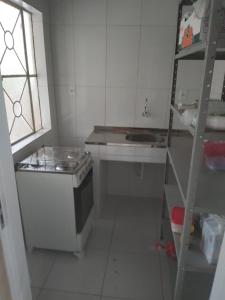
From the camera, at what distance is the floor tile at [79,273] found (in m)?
1.62

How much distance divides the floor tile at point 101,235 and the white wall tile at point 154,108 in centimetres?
112

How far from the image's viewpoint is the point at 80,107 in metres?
2.48

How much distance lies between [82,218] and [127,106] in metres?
1.27

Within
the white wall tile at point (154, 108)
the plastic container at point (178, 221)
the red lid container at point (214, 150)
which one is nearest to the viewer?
the plastic container at point (178, 221)

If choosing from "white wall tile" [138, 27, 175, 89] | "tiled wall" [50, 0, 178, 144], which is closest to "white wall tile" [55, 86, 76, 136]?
"tiled wall" [50, 0, 178, 144]

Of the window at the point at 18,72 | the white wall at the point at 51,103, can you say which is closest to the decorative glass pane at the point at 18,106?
the window at the point at 18,72

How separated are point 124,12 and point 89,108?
3.27 ft

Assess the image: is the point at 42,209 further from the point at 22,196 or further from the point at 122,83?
the point at 122,83

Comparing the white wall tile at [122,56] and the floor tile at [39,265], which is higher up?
the white wall tile at [122,56]

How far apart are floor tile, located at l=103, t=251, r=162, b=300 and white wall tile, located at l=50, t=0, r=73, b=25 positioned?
227 cm

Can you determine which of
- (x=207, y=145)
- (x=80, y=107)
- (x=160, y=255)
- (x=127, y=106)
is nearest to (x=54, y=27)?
(x=80, y=107)

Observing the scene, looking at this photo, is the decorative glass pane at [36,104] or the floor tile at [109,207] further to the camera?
the floor tile at [109,207]

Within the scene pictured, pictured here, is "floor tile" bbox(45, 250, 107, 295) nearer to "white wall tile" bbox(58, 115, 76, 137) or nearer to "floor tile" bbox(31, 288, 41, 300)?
"floor tile" bbox(31, 288, 41, 300)

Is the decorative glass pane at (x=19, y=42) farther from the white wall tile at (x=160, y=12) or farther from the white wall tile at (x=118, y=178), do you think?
the white wall tile at (x=118, y=178)
